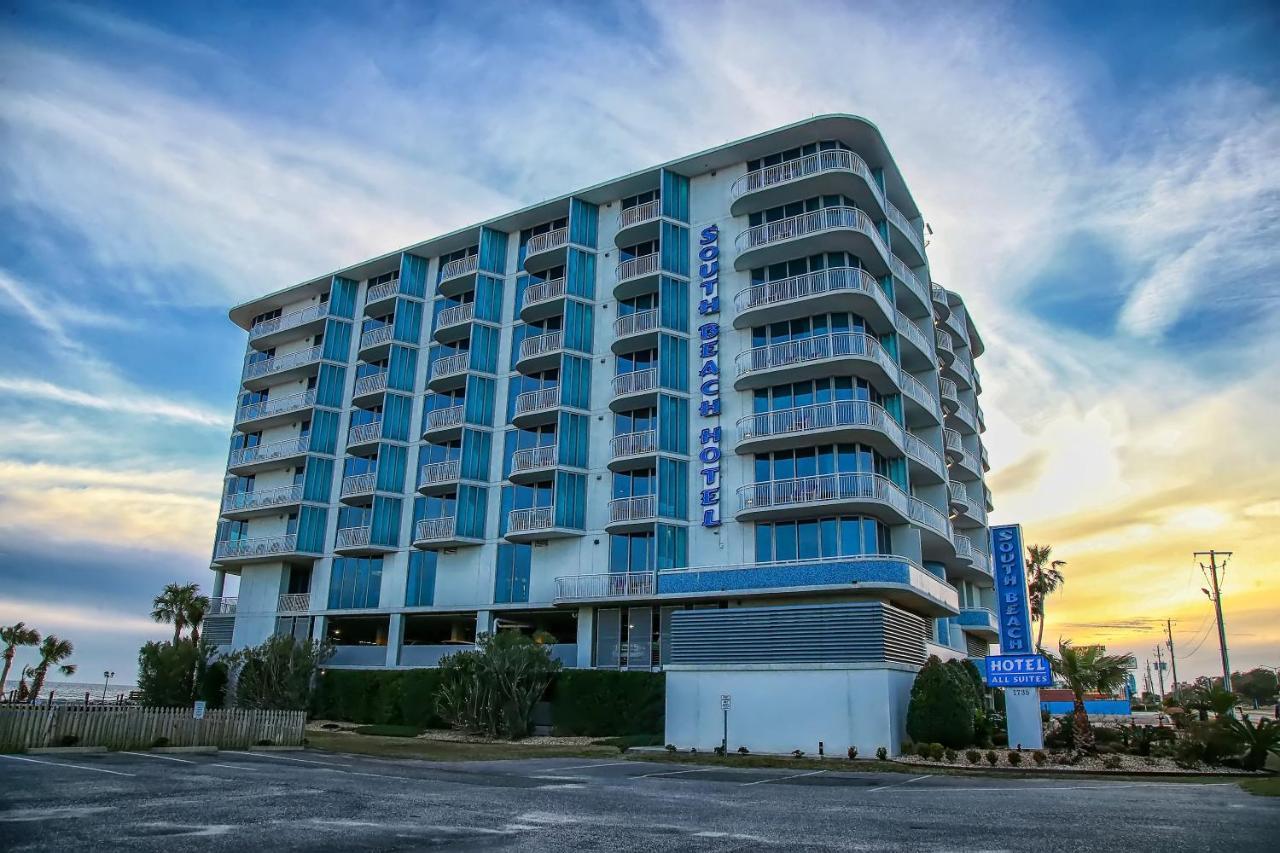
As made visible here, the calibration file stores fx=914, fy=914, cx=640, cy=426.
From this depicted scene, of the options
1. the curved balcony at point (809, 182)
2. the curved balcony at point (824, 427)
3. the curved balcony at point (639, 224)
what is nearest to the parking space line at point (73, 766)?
the curved balcony at point (824, 427)

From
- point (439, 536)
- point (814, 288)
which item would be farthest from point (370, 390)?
point (814, 288)

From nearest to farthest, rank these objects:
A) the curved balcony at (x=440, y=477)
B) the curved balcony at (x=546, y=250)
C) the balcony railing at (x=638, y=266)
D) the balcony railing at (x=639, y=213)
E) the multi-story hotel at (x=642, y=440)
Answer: the multi-story hotel at (x=642, y=440), the balcony railing at (x=638, y=266), the balcony railing at (x=639, y=213), the curved balcony at (x=440, y=477), the curved balcony at (x=546, y=250)

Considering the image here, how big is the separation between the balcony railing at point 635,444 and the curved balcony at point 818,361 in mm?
4909

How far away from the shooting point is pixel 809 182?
42969 millimetres

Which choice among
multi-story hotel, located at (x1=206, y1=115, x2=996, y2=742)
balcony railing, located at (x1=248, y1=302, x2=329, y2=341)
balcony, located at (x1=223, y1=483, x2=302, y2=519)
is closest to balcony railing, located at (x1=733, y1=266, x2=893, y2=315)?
multi-story hotel, located at (x1=206, y1=115, x2=996, y2=742)

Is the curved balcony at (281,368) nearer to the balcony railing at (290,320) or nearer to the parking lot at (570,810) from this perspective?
the balcony railing at (290,320)

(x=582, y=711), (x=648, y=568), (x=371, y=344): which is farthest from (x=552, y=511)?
(x=371, y=344)

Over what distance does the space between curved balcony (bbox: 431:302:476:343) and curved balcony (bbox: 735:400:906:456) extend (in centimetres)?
1941

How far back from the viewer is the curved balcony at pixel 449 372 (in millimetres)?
51250

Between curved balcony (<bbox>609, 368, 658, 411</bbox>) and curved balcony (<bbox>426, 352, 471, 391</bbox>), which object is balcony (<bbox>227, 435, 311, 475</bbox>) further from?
curved balcony (<bbox>609, 368, 658, 411</bbox>)

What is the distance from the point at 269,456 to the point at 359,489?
329 inches

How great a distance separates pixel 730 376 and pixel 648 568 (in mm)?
9827

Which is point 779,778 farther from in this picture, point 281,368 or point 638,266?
point 281,368

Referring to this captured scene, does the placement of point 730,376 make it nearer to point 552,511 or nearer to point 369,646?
point 552,511
